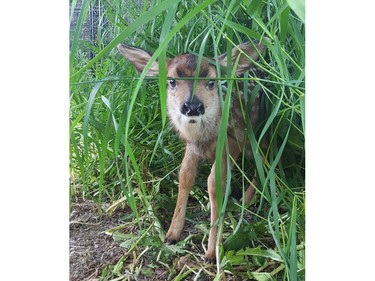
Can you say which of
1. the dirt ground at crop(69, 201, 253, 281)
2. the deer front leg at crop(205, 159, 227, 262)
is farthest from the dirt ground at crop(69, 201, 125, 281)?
the deer front leg at crop(205, 159, 227, 262)

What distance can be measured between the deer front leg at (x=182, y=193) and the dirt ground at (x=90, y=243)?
8 centimetres

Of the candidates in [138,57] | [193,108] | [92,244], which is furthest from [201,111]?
[92,244]

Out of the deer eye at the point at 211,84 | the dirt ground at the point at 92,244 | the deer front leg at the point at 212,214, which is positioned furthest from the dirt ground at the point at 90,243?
the deer eye at the point at 211,84

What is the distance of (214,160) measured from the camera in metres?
0.83

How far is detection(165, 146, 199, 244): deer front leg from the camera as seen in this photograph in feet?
2.74

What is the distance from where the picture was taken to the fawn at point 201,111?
799 mm

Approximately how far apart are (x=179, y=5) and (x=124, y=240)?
36 centimetres

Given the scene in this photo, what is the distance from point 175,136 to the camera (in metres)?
0.87

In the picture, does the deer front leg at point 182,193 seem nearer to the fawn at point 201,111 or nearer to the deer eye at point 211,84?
the fawn at point 201,111

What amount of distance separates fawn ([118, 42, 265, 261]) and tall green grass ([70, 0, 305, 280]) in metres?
0.01

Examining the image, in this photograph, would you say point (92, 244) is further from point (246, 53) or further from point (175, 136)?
point (246, 53)
